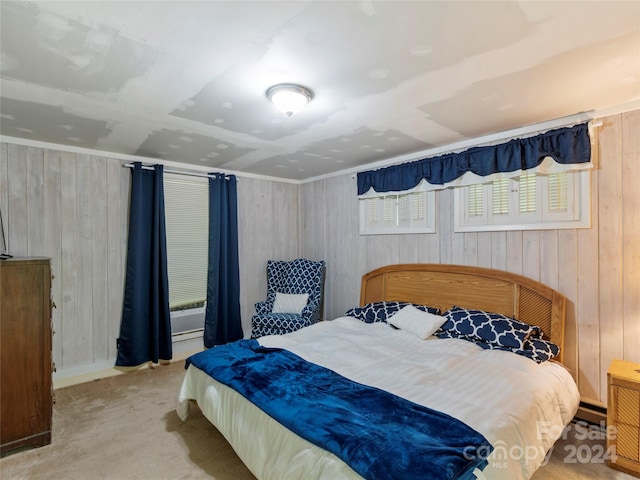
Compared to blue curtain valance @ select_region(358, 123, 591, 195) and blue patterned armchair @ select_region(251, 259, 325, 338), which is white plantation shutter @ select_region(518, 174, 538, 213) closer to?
blue curtain valance @ select_region(358, 123, 591, 195)

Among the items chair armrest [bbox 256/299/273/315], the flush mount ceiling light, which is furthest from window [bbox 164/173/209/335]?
the flush mount ceiling light

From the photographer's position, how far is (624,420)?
2.05 m

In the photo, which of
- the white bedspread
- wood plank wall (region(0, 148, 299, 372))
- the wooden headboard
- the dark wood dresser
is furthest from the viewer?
wood plank wall (region(0, 148, 299, 372))

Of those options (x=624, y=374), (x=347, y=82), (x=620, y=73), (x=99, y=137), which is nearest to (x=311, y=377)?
(x=347, y=82)

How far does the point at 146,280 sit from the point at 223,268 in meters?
0.93

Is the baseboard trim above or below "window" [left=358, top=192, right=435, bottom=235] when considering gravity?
below

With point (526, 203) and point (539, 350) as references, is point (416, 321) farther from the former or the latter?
point (526, 203)

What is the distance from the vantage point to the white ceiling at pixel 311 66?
1.41m

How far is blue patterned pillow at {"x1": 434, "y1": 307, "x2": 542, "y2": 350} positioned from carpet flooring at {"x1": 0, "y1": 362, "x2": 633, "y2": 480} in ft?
2.44

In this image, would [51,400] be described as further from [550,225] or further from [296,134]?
[550,225]

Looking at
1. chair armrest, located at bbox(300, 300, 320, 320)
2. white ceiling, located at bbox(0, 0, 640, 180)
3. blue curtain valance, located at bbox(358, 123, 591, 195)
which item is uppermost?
white ceiling, located at bbox(0, 0, 640, 180)

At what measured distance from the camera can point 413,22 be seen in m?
1.46

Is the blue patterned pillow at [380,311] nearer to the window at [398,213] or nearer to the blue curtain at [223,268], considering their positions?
the window at [398,213]

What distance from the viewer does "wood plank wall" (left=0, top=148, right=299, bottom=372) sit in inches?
123
